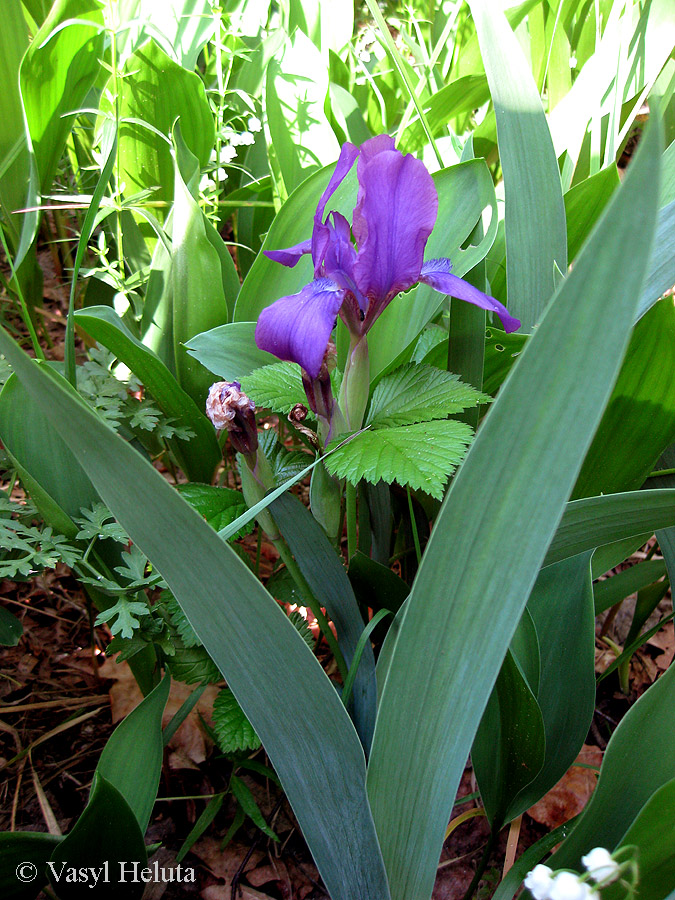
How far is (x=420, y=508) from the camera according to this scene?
831mm

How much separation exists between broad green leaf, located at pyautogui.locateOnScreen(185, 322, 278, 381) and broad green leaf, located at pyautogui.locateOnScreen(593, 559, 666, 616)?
476mm

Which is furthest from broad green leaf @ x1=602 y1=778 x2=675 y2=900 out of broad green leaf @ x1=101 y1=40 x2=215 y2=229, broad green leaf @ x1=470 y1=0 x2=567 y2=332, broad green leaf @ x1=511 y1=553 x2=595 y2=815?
broad green leaf @ x1=101 y1=40 x2=215 y2=229

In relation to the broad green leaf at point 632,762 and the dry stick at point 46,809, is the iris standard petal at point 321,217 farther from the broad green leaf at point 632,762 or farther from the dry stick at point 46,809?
the dry stick at point 46,809

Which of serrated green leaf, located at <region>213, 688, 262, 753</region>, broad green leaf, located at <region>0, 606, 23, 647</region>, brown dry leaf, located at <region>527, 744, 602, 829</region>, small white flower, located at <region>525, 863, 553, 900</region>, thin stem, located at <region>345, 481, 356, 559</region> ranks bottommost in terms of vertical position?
brown dry leaf, located at <region>527, 744, 602, 829</region>

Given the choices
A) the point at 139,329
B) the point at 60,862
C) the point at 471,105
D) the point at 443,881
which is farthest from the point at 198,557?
the point at 471,105

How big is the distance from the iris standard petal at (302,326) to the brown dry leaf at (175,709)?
54 cm

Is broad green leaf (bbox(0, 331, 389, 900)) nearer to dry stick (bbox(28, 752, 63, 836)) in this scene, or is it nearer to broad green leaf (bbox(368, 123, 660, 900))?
broad green leaf (bbox(368, 123, 660, 900))

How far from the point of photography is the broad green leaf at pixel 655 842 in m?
0.42

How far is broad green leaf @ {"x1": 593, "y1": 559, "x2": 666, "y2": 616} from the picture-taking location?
0.79 metres

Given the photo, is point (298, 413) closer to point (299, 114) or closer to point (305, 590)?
point (305, 590)

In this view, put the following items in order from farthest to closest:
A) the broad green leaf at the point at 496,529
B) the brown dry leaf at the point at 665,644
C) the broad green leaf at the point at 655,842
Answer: the brown dry leaf at the point at 665,644 → the broad green leaf at the point at 655,842 → the broad green leaf at the point at 496,529

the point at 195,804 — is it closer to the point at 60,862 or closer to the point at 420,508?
the point at 60,862

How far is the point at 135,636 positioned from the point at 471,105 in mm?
991

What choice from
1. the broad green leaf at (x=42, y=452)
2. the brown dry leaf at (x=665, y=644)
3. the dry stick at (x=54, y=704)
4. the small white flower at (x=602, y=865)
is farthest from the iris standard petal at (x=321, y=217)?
the brown dry leaf at (x=665, y=644)
